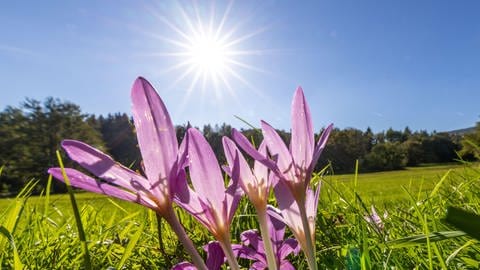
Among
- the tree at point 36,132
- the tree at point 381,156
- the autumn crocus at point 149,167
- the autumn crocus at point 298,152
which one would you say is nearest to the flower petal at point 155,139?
the autumn crocus at point 149,167

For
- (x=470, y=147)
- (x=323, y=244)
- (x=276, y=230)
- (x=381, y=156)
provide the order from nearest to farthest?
(x=276, y=230) → (x=323, y=244) → (x=470, y=147) → (x=381, y=156)

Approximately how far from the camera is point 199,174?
39cm

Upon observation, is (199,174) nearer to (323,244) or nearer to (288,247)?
(288,247)

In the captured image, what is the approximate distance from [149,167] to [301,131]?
155 mm

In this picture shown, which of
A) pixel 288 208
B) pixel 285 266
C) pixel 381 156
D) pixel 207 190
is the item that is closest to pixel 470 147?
pixel 285 266

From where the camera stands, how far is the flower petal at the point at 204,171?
0.38 m

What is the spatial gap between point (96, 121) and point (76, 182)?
76426mm

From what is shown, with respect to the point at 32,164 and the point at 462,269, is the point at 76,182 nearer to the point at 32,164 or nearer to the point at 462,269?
the point at 462,269

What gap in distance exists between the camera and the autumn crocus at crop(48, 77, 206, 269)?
348 millimetres

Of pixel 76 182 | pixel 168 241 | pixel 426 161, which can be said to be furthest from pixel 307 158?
pixel 426 161

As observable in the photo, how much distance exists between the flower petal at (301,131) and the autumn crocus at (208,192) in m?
0.08

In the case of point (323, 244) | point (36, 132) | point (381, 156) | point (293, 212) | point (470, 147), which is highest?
point (36, 132)

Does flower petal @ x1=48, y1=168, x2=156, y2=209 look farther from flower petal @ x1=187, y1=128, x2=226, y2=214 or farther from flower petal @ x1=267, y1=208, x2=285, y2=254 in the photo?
flower petal @ x1=267, y1=208, x2=285, y2=254

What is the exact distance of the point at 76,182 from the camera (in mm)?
347
